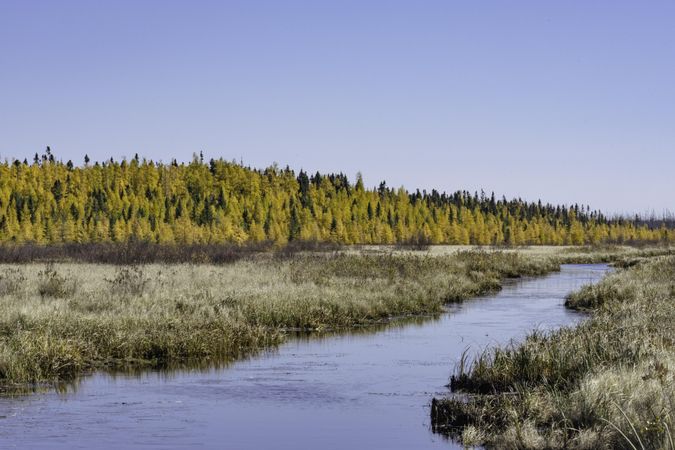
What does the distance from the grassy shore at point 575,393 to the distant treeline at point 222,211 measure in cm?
10203

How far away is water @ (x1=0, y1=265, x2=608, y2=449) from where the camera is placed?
480 inches

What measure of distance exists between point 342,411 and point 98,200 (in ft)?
455

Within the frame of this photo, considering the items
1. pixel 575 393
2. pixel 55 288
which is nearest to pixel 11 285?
pixel 55 288

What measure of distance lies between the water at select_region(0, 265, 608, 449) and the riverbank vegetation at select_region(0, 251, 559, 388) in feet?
4.02

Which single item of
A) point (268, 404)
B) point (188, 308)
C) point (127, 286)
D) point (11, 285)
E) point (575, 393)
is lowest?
point (268, 404)

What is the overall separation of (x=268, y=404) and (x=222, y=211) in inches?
5083

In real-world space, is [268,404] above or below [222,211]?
below

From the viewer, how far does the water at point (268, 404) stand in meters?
12.2

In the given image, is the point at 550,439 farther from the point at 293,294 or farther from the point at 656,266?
the point at 656,266

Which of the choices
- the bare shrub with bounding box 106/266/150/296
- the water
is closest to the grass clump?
the bare shrub with bounding box 106/266/150/296

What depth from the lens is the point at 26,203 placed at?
13425 cm

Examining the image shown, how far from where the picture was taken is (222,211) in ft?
467

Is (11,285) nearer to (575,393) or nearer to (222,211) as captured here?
(575,393)

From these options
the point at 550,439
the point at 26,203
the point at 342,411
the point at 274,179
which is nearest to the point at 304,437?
the point at 342,411
